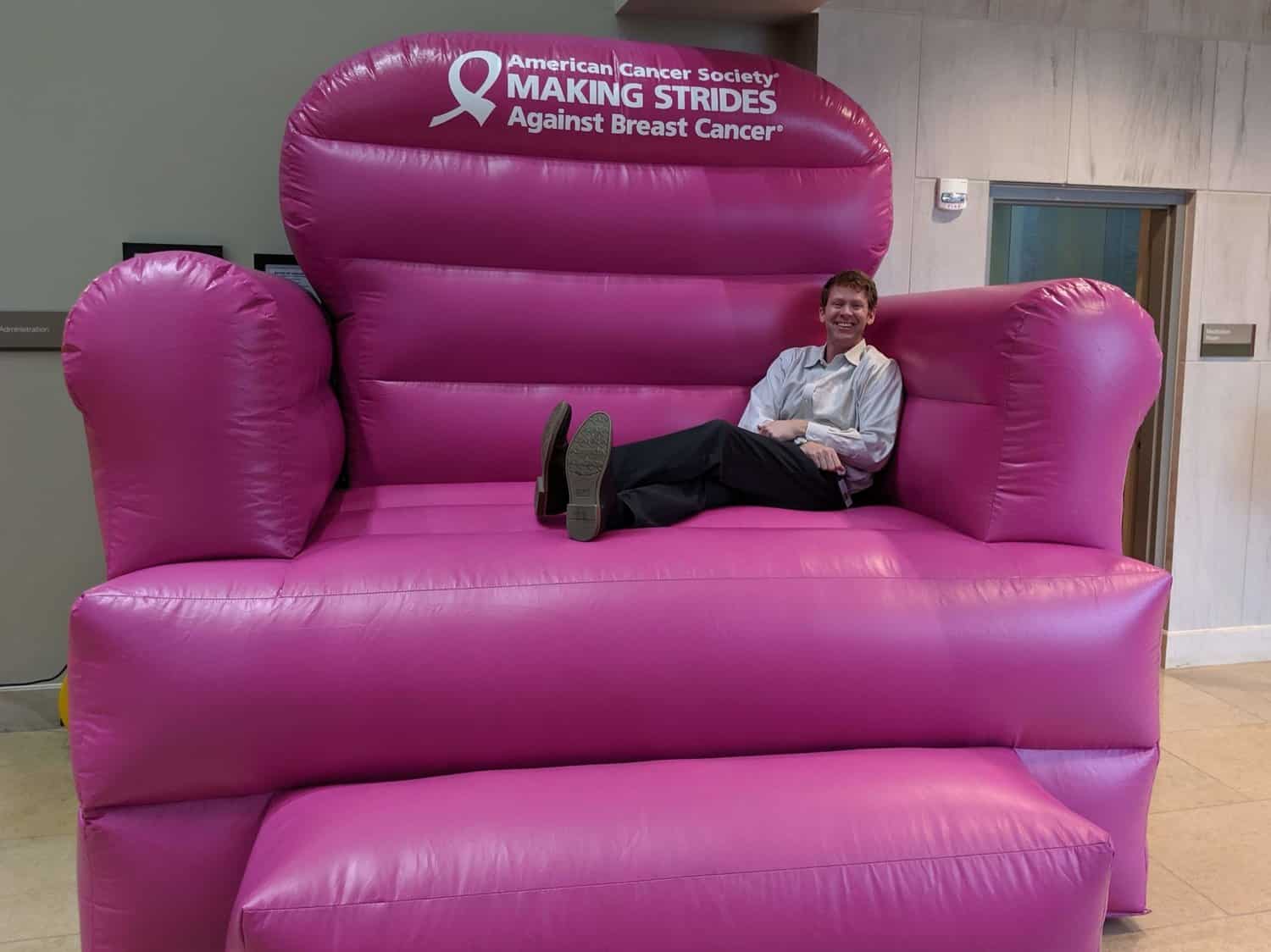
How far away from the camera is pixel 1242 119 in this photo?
3.28m

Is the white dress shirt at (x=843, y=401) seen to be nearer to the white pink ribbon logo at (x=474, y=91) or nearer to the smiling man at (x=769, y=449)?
the smiling man at (x=769, y=449)

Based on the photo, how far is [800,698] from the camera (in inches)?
65.7

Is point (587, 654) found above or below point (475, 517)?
below

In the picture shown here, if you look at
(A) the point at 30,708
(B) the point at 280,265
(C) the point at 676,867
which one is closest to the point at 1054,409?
(C) the point at 676,867

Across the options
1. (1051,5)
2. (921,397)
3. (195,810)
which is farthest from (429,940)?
(1051,5)

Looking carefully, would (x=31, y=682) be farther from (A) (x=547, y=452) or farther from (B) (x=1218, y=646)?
(B) (x=1218, y=646)

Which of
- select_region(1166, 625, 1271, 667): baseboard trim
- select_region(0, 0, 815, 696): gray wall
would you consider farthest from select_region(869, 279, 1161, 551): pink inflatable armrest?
select_region(0, 0, 815, 696): gray wall

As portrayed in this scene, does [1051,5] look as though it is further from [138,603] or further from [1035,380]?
[138,603]

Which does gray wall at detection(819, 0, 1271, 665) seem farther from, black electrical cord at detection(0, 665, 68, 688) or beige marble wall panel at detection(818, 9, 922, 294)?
black electrical cord at detection(0, 665, 68, 688)

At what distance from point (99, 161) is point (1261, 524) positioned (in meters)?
3.92

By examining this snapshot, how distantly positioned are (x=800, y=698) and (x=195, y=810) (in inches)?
39.2

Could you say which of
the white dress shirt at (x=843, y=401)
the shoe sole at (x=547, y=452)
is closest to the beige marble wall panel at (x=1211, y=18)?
the white dress shirt at (x=843, y=401)

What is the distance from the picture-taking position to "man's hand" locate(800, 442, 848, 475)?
2.30 metres

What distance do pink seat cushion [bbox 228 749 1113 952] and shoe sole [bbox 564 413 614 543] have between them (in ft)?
1.55
